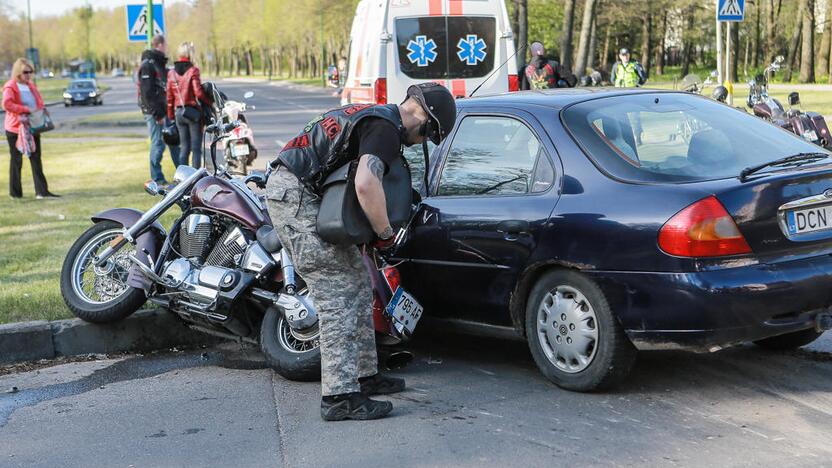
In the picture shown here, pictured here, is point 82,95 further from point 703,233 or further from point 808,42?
point 703,233

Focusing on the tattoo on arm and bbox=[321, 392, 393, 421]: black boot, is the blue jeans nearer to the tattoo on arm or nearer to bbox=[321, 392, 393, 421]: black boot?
bbox=[321, 392, 393, 421]: black boot

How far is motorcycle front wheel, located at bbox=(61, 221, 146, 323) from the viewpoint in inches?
264

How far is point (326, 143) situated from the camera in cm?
495

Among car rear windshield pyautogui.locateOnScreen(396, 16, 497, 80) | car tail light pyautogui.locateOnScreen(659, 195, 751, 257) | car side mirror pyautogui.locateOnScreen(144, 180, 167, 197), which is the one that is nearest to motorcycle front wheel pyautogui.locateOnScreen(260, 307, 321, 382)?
car side mirror pyautogui.locateOnScreen(144, 180, 167, 197)

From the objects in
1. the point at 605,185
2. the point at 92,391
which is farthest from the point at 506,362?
the point at 92,391

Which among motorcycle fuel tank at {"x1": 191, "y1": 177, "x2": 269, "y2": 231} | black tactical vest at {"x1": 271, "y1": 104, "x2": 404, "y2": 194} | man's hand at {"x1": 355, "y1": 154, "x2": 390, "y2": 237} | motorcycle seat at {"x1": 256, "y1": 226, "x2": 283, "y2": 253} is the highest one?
black tactical vest at {"x1": 271, "y1": 104, "x2": 404, "y2": 194}

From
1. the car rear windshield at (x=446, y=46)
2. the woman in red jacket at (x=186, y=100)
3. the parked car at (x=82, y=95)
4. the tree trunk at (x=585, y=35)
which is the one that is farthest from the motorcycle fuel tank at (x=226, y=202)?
the parked car at (x=82, y=95)

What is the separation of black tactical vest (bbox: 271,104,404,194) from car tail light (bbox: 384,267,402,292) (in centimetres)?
88

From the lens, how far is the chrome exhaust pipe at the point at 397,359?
5883 millimetres

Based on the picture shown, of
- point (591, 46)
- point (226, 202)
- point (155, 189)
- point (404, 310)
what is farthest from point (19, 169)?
point (591, 46)

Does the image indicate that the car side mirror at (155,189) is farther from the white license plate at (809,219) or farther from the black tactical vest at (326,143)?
the white license plate at (809,219)

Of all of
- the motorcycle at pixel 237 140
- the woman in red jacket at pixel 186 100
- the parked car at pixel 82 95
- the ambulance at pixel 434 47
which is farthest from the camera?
the parked car at pixel 82 95

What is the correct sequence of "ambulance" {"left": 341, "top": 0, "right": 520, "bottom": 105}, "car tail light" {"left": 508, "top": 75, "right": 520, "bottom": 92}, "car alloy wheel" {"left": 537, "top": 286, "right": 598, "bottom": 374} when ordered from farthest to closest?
"car tail light" {"left": 508, "top": 75, "right": 520, "bottom": 92} < "ambulance" {"left": 341, "top": 0, "right": 520, "bottom": 105} < "car alloy wheel" {"left": 537, "top": 286, "right": 598, "bottom": 374}

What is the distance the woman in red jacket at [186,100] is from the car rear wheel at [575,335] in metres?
9.40
